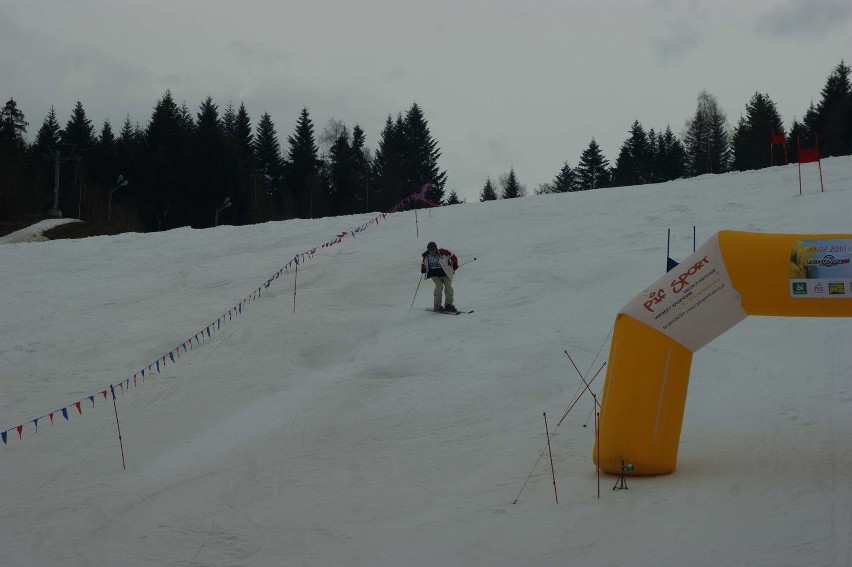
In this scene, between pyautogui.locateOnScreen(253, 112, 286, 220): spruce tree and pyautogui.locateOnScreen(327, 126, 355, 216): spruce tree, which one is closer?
pyautogui.locateOnScreen(327, 126, 355, 216): spruce tree

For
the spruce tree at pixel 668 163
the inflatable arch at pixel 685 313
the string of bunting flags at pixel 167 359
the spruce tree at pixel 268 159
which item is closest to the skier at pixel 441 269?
the string of bunting flags at pixel 167 359

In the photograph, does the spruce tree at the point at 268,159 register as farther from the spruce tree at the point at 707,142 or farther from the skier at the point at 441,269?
the skier at the point at 441,269

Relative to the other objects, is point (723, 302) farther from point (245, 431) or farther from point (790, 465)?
point (245, 431)

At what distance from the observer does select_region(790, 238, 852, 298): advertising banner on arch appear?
762 centimetres

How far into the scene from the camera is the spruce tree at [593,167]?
223 feet

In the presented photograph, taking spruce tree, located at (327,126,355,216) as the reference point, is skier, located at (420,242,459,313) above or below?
below

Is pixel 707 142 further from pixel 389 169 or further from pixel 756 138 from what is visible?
pixel 389 169

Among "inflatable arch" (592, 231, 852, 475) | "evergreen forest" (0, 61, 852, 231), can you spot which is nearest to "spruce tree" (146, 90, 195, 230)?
"evergreen forest" (0, 61, 852, 231)

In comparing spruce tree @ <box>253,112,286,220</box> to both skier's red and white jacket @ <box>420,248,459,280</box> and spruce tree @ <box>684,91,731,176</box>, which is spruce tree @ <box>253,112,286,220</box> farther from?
skier's red and white jacket @ <box>420,248,459,280</box>

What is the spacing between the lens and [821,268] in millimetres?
7668

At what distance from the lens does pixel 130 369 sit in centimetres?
1459

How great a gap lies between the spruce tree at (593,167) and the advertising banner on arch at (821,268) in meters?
61.5

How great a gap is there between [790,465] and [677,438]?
3.70 ft

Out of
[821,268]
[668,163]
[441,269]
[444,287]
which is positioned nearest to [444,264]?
[441,269]
